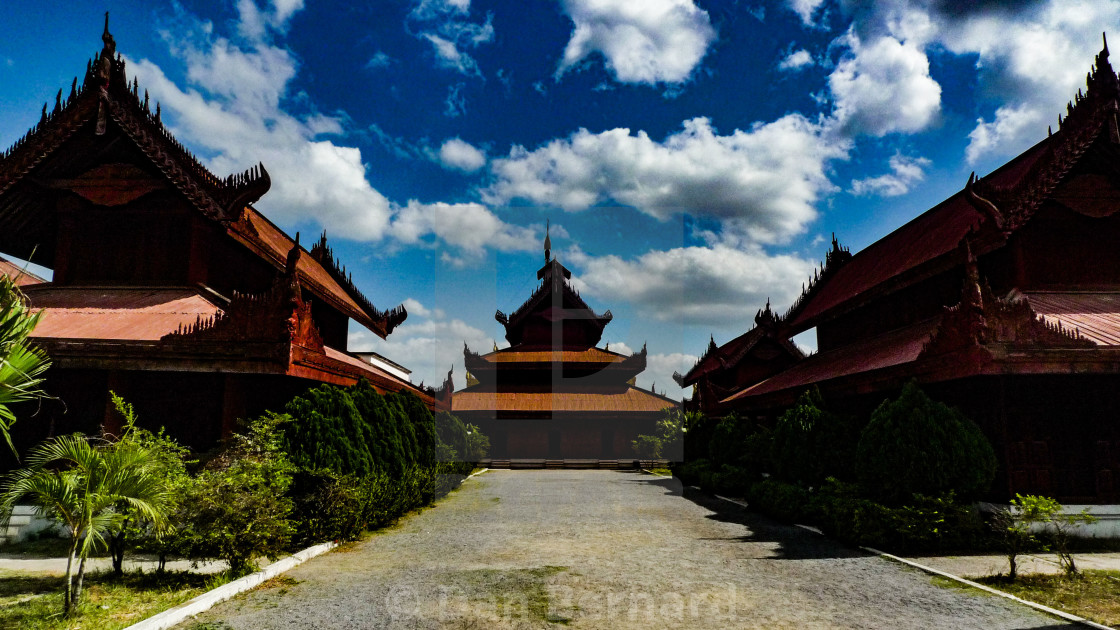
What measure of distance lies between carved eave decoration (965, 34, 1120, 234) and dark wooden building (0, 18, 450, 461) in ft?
45.4

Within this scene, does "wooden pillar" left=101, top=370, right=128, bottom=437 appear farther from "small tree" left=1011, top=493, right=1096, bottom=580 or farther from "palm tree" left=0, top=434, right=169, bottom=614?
"small tree" left=1011, top=493, right=1096, bottom=580

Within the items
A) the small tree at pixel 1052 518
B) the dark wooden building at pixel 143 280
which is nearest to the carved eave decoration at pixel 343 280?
the dark wooden building at pixel 143 280

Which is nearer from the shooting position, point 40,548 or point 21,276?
point 40,548

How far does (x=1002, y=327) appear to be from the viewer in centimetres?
1052

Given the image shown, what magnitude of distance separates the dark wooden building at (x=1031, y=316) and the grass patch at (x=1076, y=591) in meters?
3.13

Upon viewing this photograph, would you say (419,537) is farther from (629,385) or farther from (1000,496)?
(629,385)

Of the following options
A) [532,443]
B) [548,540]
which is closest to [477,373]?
[532,443]

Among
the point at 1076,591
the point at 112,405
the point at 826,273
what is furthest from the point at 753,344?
the point at 112,405

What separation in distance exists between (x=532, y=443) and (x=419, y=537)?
28107mm

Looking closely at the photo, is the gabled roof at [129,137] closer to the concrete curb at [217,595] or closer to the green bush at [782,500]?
the concrete curb at [217,595]

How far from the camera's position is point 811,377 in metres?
18.2

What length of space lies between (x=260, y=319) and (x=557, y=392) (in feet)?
103

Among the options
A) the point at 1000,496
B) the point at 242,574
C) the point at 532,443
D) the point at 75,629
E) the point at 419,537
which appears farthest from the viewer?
the point at 532,443

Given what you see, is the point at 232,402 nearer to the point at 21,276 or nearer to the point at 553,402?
the point at 21,276
